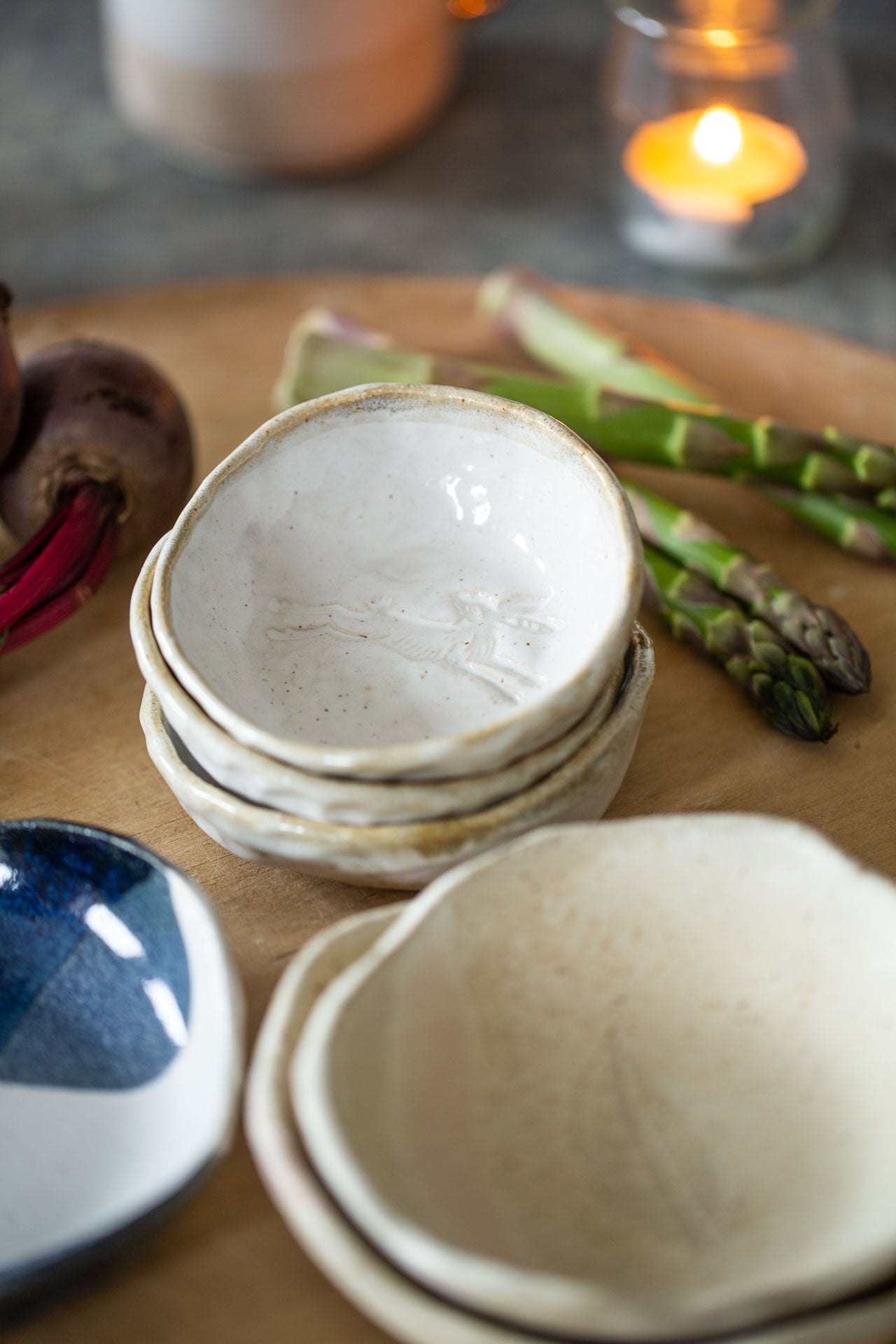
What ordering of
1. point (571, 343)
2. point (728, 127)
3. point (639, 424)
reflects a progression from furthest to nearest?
1. point (728, 127)
2. point (571, 343)
3. point (639, 424)

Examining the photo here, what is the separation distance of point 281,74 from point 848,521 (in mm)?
1361

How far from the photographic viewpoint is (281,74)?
208 centimetres

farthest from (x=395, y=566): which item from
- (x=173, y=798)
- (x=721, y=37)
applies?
(x=721, y=37)

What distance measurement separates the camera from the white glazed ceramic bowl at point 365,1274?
61 centimetres

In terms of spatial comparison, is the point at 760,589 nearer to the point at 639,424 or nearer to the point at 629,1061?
the point at 639,424

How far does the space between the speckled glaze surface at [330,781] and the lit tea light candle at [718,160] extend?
4.72 feet

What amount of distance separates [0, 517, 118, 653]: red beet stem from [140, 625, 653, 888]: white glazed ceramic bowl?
29 cm

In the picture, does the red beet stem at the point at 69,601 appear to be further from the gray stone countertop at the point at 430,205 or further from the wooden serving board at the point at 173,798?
the gray stone countertop at the point at 430,205

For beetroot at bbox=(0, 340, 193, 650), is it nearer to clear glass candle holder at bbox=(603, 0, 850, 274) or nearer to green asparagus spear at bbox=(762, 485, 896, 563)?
green asparagus spear at bbox=(762, 485, 896, 563)

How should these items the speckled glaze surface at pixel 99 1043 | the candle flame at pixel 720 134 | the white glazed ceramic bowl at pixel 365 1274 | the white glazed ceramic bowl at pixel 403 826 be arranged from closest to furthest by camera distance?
the white glazed ceramic bowl at pixel 365 1274 → the speckled glaze surface at pixel 99 1043 → the white glazed ceramic bowl at pixel 403 826 → the candle flame at pixel 720 134

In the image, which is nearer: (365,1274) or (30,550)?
(365,1274)

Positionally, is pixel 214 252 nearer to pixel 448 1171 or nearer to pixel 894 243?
pixel 894 243

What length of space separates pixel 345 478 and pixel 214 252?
1.59 meters

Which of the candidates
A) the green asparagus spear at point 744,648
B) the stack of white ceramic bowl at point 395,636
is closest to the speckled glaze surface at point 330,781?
the stack of white ceramic bowl at point 395,636
